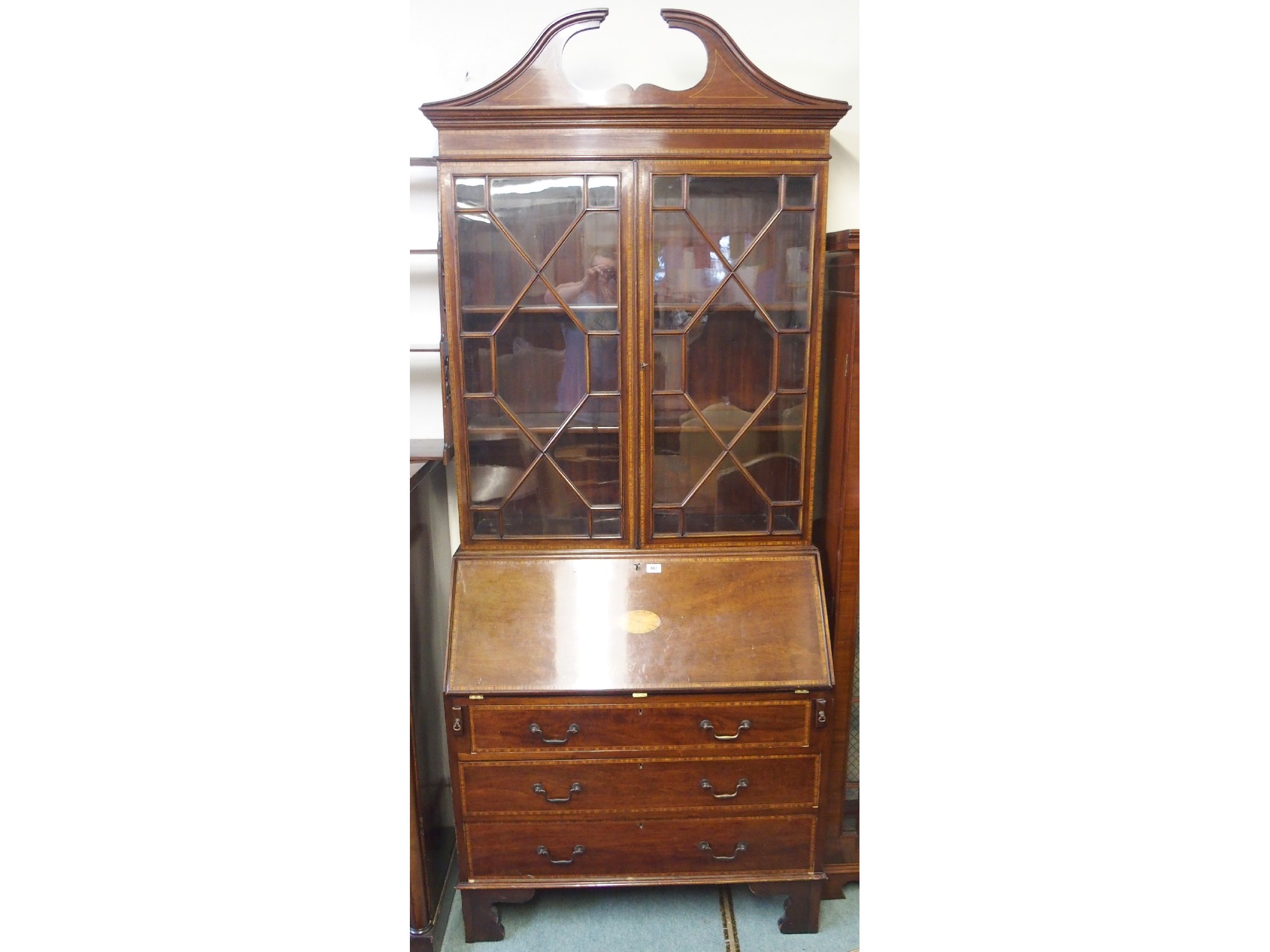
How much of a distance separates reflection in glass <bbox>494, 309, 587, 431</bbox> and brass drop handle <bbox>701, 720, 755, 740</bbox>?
0.69 m

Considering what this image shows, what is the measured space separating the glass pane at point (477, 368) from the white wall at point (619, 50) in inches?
8.3

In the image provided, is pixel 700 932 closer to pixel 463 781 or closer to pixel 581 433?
pixel 463 781

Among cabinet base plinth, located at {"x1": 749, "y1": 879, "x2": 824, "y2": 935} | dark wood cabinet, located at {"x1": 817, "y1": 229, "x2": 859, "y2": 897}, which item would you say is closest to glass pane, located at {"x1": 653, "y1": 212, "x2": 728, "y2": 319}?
dark wood cabinet, located at {"x1": 817, "y1": 229, "x2": 859, "y2": 897}

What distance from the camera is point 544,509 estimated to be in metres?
1.65

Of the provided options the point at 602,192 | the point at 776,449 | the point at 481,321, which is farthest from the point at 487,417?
the point at 776,449

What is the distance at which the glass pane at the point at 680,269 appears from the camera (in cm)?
153

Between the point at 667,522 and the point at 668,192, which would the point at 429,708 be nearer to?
the point at 667,522

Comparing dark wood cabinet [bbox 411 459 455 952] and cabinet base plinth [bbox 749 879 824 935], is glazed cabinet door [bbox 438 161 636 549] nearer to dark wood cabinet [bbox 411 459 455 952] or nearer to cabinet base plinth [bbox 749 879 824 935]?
dark wood cabinet [bbox 411 459 455 952]

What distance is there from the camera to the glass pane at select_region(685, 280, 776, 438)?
62.7 inches

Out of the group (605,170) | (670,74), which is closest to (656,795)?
(605,170)

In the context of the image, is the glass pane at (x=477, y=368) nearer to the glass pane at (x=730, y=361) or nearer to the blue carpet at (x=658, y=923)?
the glass pane at (x=730, y=361)
